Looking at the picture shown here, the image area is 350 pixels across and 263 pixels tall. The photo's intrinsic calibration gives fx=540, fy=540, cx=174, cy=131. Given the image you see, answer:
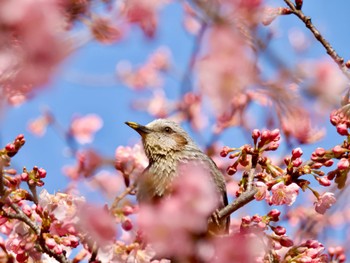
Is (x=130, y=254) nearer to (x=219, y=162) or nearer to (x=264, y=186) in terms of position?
(x=264, y=186)

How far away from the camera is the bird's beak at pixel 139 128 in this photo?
14.5ft

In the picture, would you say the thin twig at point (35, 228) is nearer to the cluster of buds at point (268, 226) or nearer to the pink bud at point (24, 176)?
the pink bud at point (24, 176)

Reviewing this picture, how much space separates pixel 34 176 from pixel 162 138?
186cm

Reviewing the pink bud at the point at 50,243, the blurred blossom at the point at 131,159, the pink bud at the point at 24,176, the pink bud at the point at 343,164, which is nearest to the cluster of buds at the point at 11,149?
the pink bud at the point at 24,176

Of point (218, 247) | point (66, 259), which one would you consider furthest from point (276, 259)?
point (66, 259)

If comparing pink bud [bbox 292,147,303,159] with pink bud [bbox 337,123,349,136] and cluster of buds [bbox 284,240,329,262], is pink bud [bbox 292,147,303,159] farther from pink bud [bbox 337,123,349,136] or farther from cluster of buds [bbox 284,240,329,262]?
cluster of buds [bbox 284,240,329,262]

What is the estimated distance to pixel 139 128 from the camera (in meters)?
4.62

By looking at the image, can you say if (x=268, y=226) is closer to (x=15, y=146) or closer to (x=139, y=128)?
(x=15, y=146)

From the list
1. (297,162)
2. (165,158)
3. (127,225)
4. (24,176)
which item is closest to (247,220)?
(297,162)

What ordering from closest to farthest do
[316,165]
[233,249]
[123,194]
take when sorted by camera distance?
[233,249], [316,165], [123,194]

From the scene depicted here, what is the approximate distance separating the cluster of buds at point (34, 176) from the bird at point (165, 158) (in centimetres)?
99

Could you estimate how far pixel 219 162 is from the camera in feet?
18.0

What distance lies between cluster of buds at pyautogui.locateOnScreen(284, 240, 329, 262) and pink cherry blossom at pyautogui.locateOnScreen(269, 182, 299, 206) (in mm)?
293

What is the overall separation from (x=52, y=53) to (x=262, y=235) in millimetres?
1505
